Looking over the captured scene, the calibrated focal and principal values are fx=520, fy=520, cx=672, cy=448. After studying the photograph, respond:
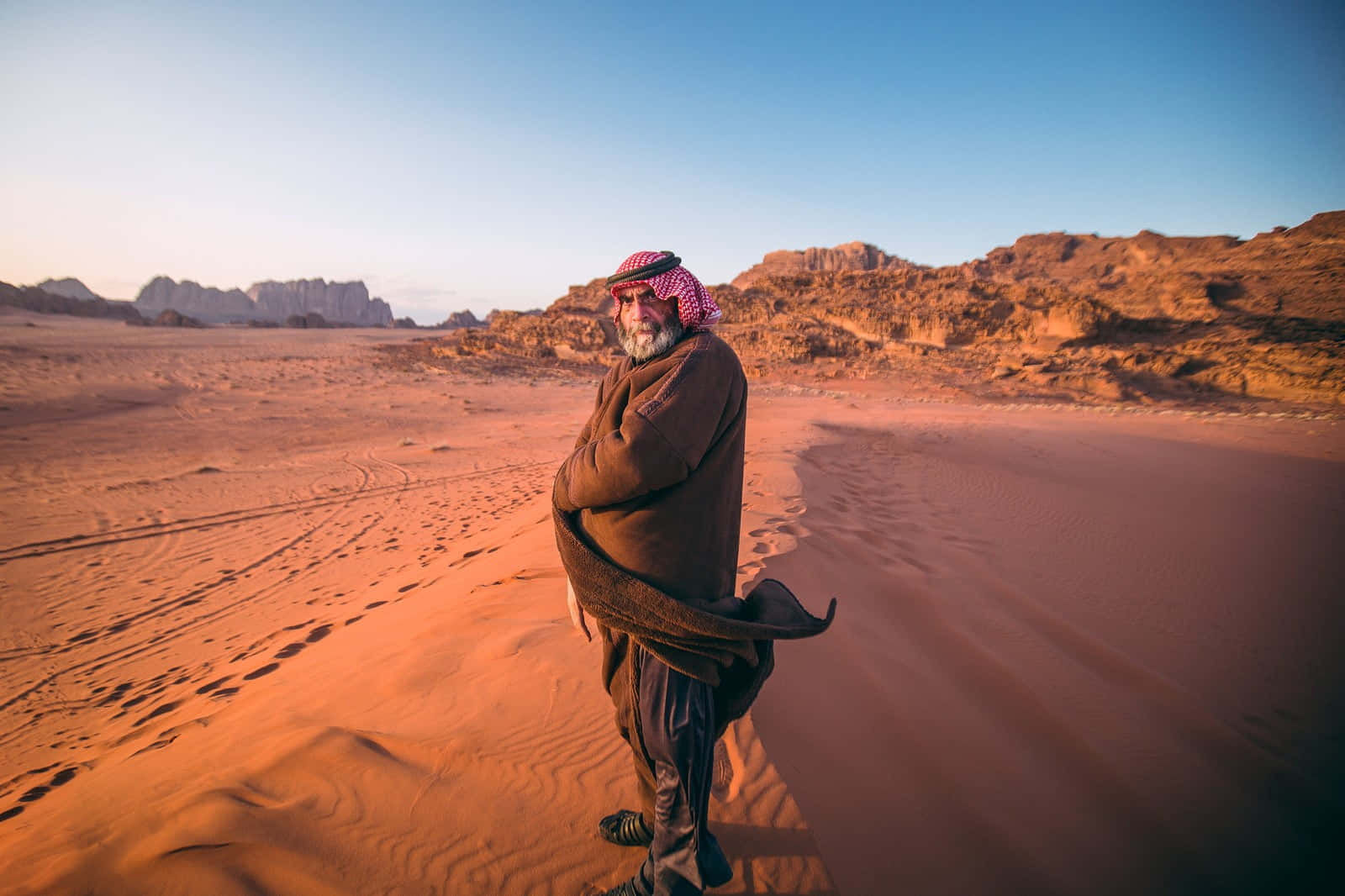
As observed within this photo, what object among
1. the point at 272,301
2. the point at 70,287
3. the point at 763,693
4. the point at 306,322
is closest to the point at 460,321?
the point at 306,322

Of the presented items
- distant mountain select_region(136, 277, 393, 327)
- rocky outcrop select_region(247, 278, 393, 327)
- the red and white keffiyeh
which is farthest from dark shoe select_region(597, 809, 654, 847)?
rocky outcrop select_region(247, 278, 393, 327)

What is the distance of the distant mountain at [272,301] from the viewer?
77188 millimetres

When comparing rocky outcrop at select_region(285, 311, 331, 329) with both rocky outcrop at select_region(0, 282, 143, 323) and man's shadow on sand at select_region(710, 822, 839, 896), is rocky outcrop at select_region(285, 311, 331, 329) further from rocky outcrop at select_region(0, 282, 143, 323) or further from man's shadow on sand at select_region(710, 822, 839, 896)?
man's shadow on sand at select_region(710, 822, 839, 896)

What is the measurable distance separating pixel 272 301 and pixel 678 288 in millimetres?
107483

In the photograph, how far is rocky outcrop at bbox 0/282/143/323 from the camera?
37.4 metres

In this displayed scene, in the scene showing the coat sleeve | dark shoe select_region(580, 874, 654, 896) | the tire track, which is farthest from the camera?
the tire track

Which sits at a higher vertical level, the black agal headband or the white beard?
the black agal headband

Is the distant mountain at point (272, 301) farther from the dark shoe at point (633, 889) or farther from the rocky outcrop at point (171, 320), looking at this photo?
the dark shoe at point (633, 889)

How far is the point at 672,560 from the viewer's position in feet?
5.13

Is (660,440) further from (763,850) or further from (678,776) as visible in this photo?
(763,850)

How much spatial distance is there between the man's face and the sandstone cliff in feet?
74.2

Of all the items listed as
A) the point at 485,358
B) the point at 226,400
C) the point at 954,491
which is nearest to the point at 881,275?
the point at 485,358

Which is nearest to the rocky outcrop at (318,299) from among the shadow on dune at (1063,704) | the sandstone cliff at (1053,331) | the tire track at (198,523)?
the sandstone cliff at (1053,331)

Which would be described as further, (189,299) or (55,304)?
(189,299)
